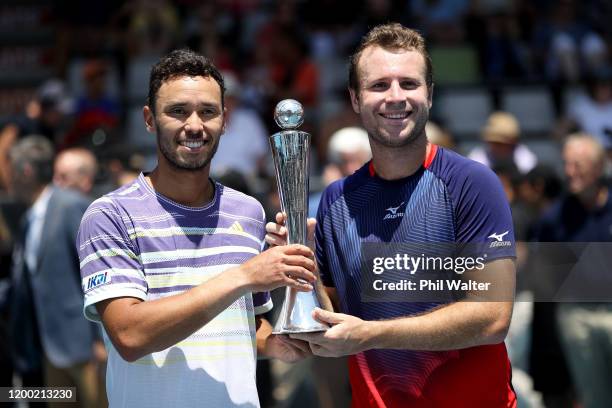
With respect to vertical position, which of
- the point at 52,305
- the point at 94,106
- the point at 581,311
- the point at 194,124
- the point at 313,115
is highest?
the point at 94,106

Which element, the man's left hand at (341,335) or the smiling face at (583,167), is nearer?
the man's left hand at (341,335)

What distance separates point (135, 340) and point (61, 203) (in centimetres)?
358

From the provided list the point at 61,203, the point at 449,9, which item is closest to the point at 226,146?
the point at 61,203

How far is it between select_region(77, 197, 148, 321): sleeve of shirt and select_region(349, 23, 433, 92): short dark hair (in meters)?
0.94

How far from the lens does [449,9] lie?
11.3 m

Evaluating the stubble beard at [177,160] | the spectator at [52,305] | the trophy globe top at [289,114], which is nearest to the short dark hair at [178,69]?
the stubble beard at [177,160]

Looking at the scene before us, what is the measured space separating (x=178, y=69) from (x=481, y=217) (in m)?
1.09

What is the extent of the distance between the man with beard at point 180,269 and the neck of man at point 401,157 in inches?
19.9

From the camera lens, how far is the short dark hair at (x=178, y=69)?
11.5 ft

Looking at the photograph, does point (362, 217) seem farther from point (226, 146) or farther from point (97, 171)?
point (226, 146)

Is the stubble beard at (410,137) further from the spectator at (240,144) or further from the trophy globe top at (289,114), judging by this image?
the spectator at (240,144)

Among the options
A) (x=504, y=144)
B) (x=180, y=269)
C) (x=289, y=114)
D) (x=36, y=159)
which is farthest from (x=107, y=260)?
(x=504, y=144)

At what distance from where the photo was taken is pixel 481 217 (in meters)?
3.52

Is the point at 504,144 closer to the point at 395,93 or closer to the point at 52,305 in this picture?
the point at 52,305
